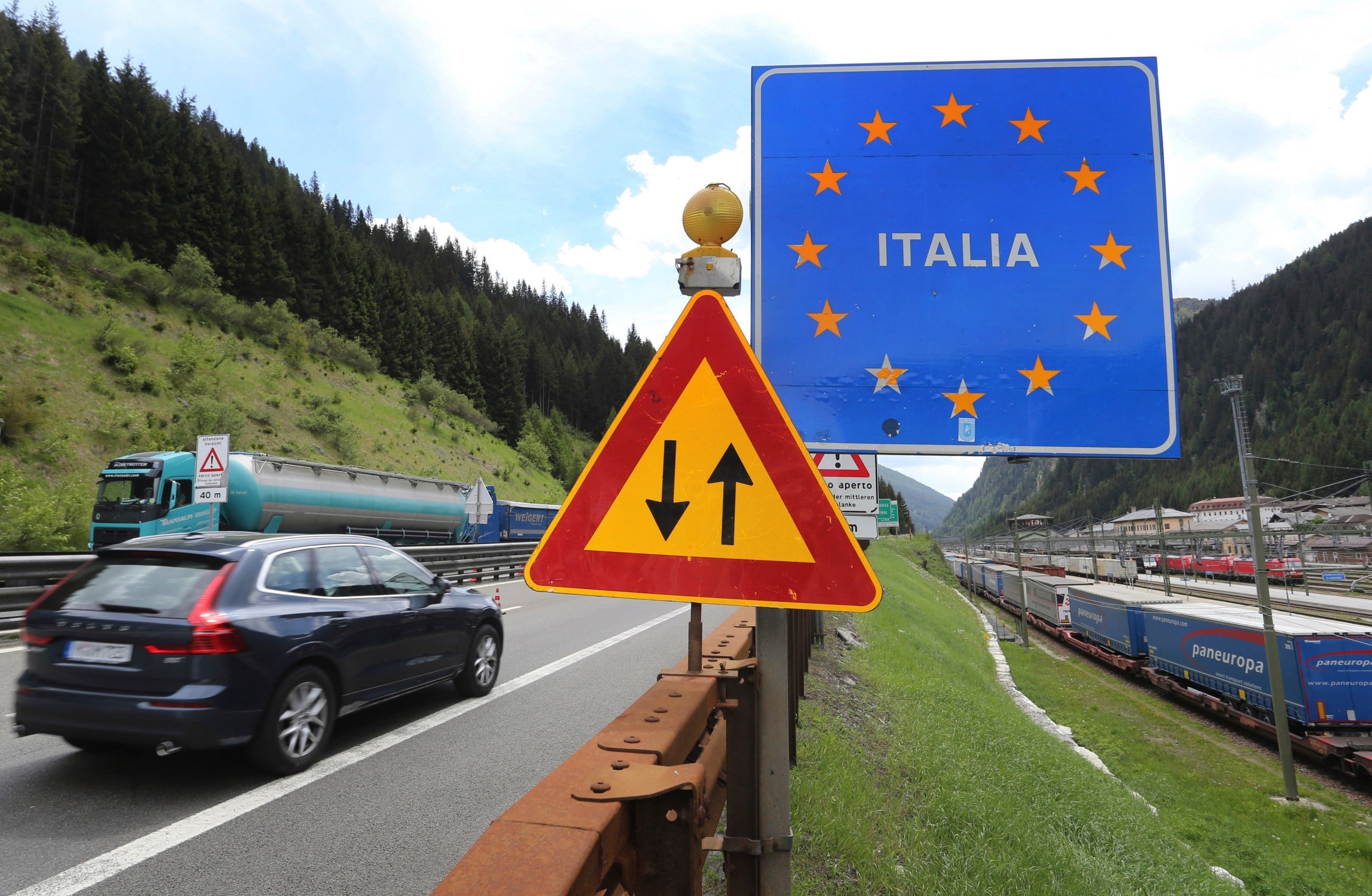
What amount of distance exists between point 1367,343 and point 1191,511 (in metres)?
59.2

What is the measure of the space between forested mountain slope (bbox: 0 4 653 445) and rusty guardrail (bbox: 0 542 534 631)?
51.1m

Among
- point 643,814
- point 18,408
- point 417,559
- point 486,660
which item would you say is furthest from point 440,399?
point 643,814

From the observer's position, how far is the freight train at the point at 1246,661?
603 inches

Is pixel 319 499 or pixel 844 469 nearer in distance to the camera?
pixel 844 469

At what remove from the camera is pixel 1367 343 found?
Result: 14012 centimetres

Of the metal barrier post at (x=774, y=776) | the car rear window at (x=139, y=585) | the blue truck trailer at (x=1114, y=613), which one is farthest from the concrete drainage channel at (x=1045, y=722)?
the car rear window at (x=139, y=585)

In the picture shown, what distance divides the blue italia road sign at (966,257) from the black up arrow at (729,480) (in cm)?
61

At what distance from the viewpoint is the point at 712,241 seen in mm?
2092

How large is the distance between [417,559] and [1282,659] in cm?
2067

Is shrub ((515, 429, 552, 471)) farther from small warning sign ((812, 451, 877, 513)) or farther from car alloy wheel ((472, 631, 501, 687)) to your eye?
car alloy wheel ((472, 631, 501, 687))

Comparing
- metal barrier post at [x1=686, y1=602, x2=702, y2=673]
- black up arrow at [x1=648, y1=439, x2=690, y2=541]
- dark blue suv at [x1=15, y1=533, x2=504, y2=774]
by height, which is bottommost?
dark blue suv at [x1=15, y1=533, x2=504, y2=774]

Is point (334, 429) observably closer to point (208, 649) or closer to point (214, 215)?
point (214, 215)

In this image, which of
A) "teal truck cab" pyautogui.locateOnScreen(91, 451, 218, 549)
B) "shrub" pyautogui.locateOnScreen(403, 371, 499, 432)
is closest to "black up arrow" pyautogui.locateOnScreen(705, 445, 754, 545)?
"teal truck cab" pyautogui.locateOnScreen(91, 451, 218, 549)

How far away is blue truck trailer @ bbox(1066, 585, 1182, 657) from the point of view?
2472cm
